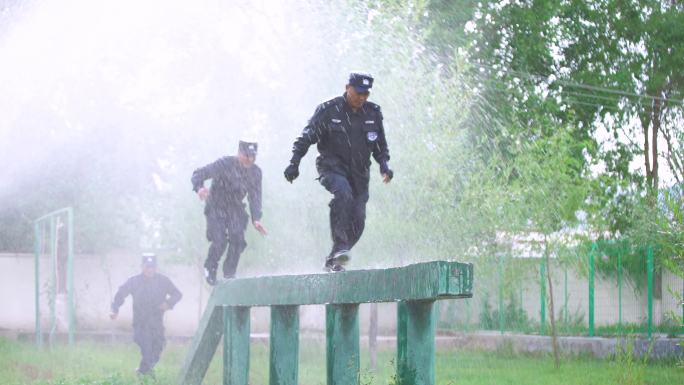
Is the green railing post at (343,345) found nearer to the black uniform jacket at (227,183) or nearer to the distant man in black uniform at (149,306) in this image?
the black uniform jacket at (227,183)

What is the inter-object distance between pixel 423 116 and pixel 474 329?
9.58 m

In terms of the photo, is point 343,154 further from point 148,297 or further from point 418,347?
point 148,297

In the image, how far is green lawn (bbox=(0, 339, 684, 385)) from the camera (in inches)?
620

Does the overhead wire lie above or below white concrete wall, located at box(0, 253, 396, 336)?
above

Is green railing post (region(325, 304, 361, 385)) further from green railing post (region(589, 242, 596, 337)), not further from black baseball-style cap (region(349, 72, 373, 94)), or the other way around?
green railing post (region(589, 242, 596, 337))

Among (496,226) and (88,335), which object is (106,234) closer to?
(88,335)

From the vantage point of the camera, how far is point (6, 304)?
2917 cm

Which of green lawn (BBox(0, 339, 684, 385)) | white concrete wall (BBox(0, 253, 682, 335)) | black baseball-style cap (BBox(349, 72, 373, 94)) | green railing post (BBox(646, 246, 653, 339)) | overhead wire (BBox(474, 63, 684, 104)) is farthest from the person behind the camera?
overhead wire (BBox(474, 63, 684, 104))

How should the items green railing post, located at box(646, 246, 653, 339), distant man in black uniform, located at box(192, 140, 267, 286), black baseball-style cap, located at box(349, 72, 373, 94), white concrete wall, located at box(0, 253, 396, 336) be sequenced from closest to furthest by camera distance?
black baseball-style cap, located at box(349, 72, 373, 94)
distant man in black uniform, located at box(192, 140, 267, 286)
green railing post, located at box(646, 246, 653, 339)
white concrete wall, located at box(0, 253, 396, 336)

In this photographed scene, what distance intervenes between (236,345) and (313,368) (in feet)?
27.7

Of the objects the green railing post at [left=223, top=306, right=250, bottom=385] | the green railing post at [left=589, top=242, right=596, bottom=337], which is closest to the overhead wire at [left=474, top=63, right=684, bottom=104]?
the green railing post at [left=589, top=242, right=596, bottom=337]

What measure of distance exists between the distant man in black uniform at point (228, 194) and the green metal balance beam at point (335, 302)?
0.65m

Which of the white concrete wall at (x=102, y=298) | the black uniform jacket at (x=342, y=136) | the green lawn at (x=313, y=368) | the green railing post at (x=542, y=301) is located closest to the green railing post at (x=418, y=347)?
the black uniform jacket at (x=342, y=136)

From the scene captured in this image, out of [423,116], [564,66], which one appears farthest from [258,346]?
[564,66]
